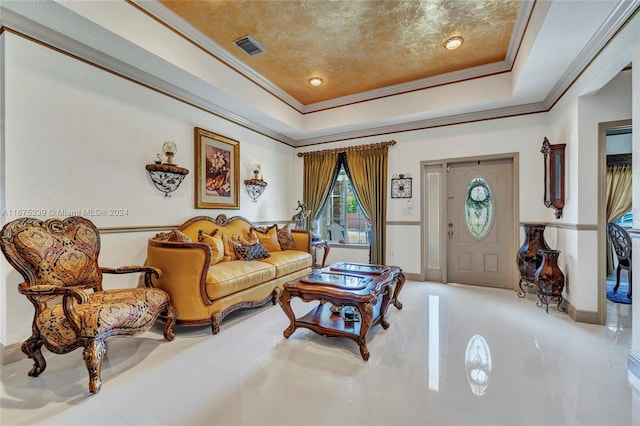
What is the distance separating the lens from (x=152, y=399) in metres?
1.77

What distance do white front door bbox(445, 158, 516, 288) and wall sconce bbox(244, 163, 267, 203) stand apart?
10.7 ft

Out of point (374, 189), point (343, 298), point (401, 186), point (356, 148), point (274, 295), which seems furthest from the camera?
point (356, 148)

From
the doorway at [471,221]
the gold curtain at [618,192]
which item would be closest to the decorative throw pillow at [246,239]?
the doorway at [471,221]

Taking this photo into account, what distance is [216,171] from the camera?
13.4ft

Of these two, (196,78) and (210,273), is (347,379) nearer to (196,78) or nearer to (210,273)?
(210,273)

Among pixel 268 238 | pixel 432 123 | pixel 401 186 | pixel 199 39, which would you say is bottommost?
pixel 268 238

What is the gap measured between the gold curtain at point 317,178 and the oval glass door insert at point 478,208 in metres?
2.46

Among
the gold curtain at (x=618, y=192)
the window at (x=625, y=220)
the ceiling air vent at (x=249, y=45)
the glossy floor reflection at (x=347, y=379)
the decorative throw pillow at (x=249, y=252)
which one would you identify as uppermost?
the ceiling air vent at (x=249, y=45)

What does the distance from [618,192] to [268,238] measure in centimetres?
649

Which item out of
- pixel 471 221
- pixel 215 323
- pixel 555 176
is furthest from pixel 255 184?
pixel 555 176

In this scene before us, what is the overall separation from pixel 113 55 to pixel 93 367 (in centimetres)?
283

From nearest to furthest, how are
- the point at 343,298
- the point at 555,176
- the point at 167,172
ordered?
the point at 343,298, the point at 167,172, the point at 555,176

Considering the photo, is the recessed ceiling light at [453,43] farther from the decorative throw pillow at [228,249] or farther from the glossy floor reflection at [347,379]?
the decorative throw pillow at [228,249]

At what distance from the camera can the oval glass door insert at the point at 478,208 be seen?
4.45 m
